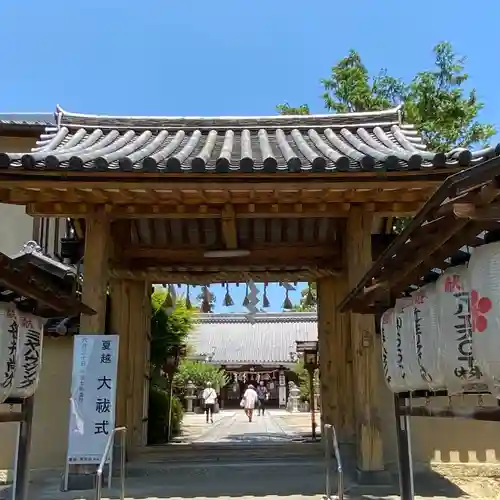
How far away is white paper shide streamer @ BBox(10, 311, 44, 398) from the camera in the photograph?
15.8 feet

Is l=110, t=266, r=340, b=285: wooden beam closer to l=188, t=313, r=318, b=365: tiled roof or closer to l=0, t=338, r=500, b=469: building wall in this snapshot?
l=0, t=338, r=500, b=469: building wall

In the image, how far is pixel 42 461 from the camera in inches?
330

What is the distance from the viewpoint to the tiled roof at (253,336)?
120 feet

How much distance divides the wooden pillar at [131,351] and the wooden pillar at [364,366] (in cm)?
348

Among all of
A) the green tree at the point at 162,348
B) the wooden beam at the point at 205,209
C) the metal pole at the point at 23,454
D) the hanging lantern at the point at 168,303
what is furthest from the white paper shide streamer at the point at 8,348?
the green tree at the point at 162,348

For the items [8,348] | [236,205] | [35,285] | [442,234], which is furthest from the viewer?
[236,205]

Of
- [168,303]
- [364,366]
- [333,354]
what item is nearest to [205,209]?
[364,366]

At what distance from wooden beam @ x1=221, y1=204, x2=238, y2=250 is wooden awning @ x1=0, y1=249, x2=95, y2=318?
227 cm

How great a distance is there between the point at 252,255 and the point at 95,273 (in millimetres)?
2724

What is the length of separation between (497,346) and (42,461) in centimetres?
734

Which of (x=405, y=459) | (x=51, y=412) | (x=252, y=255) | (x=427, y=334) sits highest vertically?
(x=252, y=255)

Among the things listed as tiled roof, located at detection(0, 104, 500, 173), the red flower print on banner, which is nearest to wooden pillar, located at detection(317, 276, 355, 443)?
tiled roof, located at detection(0, 104, 500, 173)

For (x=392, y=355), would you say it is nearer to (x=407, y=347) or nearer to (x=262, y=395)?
(x=407, y=347)

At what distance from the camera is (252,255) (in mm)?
9078
